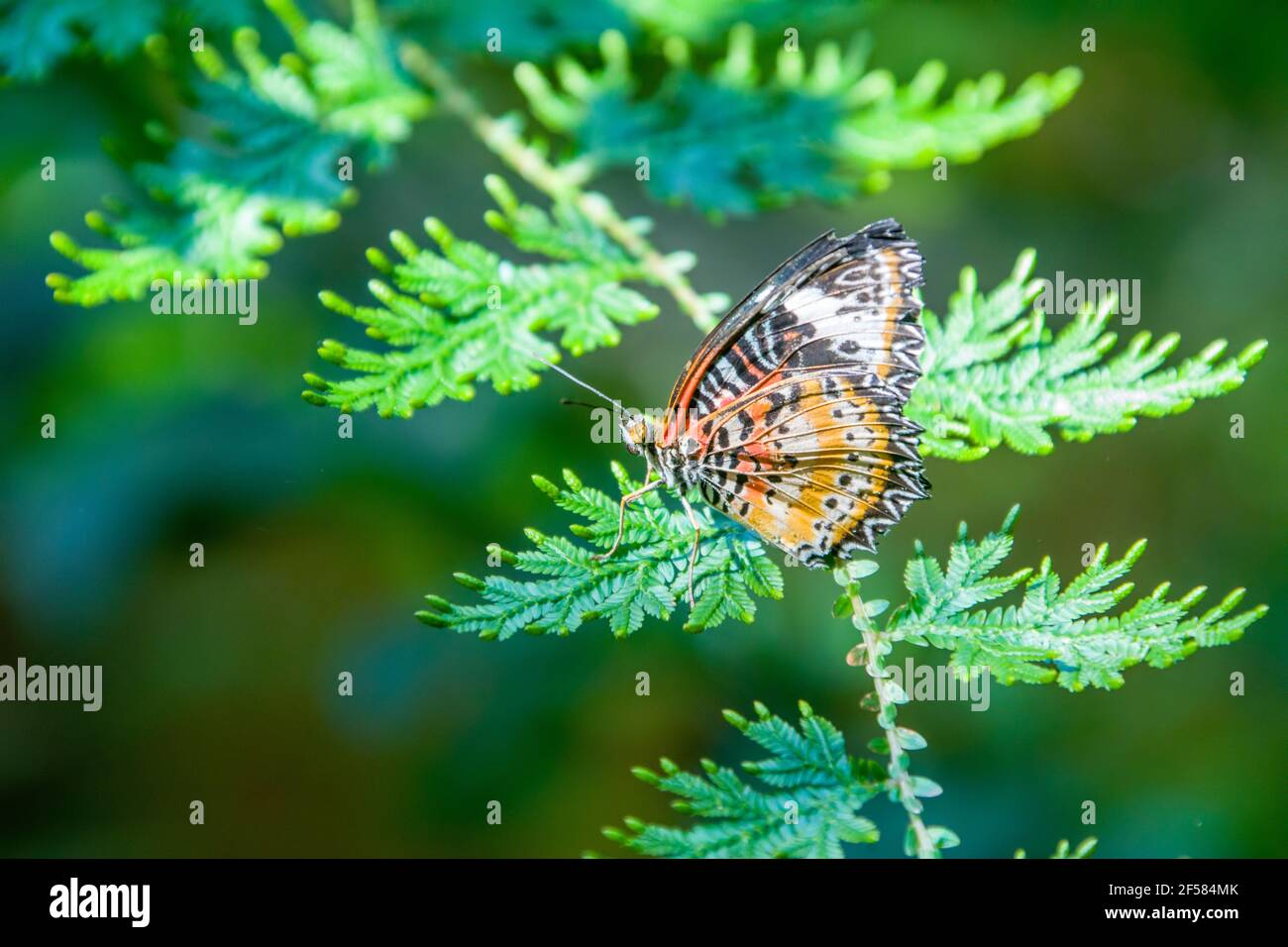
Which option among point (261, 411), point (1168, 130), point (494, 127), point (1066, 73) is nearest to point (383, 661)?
point (261, 411)

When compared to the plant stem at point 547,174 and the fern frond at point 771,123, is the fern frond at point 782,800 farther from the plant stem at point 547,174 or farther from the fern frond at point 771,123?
the fern frond at point 771,123

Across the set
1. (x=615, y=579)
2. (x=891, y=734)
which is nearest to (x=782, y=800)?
(x=891, y=734)

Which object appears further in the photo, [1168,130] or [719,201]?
[1168,130]

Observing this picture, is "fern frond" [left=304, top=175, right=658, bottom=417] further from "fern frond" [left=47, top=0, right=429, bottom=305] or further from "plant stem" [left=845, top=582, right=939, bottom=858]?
"plant stem" [left=845, top=582, right=939, bottom=858]

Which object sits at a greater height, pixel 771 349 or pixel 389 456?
pixel 389 456

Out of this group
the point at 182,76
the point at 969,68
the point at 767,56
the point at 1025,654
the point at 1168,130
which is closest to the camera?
the point at 1025,654

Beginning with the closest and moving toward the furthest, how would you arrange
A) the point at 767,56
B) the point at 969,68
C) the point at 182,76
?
→ the point at 182,76 < the point at 767,56 < the point at 969,68

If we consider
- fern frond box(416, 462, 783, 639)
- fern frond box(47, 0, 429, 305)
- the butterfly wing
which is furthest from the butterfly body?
fern frond box(47, 0, 429, 305)
